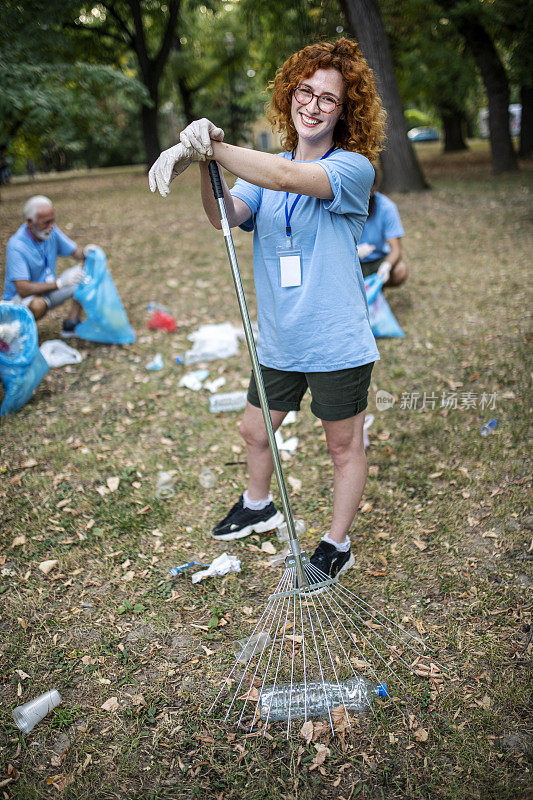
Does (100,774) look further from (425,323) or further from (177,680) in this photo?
(425,323)

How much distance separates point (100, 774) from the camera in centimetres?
193

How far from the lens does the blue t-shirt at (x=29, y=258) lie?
467 centimetres

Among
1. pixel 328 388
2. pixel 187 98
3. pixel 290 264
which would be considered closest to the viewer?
pixel 290 264

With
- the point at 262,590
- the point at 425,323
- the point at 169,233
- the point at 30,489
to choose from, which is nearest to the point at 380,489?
the point at 262,590

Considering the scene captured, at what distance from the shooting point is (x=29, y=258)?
15.6 ft

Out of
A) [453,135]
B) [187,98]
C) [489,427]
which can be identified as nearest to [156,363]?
[489,427]

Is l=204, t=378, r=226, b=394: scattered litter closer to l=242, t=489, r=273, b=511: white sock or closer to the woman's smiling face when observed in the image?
l=242, t=489, r=273, b=511: white sock

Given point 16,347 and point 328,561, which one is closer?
point 328,561

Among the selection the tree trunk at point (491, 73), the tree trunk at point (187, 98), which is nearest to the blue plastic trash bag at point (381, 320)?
the tree trunk at point (491, 73)

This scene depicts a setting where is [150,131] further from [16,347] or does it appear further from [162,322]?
[16,347]

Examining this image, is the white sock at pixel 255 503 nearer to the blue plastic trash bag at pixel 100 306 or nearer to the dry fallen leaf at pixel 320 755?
the dry fallen leaf at pixel 320 755

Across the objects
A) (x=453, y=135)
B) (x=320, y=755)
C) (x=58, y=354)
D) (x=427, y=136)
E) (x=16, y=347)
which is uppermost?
A: (x=427, y=136)

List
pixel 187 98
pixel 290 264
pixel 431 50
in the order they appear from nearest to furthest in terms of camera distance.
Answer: pixel 290 264 < pixel 431 50 < pixel 187 98

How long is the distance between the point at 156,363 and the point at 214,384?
2.20ft
